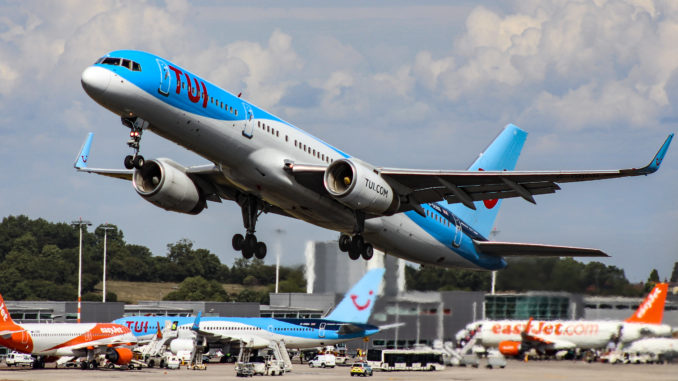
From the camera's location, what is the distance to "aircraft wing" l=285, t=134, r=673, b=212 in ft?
118

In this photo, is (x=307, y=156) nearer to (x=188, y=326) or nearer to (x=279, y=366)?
(x=279, y=366)

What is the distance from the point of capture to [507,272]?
48000 mm

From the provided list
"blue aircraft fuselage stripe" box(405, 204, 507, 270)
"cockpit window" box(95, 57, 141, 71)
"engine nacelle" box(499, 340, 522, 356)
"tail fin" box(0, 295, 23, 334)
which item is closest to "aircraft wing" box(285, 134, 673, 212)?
"blue aircraft fuselage stripe" box(405, 204, 507, 270)

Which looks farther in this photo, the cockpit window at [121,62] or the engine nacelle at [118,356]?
the engine nacelle at [118,356]

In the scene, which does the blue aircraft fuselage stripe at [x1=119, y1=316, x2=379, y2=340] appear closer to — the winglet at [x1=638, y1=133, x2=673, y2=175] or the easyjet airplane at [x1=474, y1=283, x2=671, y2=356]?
the easyjet airplane at [x1=474, y1=283, x2=671, y2=356]

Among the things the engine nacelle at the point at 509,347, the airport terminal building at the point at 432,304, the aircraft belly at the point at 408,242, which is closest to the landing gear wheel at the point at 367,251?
the aircraft belly at the point at 408,242

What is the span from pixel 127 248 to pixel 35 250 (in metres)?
16.0

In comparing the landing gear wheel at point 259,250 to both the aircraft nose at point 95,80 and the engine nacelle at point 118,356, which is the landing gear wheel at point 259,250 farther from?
the engine nacelle at point 118,356

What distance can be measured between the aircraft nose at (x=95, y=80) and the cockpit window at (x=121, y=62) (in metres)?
0.54

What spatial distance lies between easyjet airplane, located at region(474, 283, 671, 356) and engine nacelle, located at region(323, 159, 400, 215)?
21495mm

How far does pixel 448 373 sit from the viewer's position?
61594 mm

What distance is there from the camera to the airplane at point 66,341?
215 ft

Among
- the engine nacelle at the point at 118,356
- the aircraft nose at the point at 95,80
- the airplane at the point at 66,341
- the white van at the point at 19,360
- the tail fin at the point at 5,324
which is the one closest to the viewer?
the aircraft nose at the point at 95,80

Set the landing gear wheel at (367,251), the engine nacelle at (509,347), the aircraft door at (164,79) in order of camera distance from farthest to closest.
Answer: the engine nacelle at (509,347) → the landing gear wheel at (367,251) → the aircraft door at (164,79)
